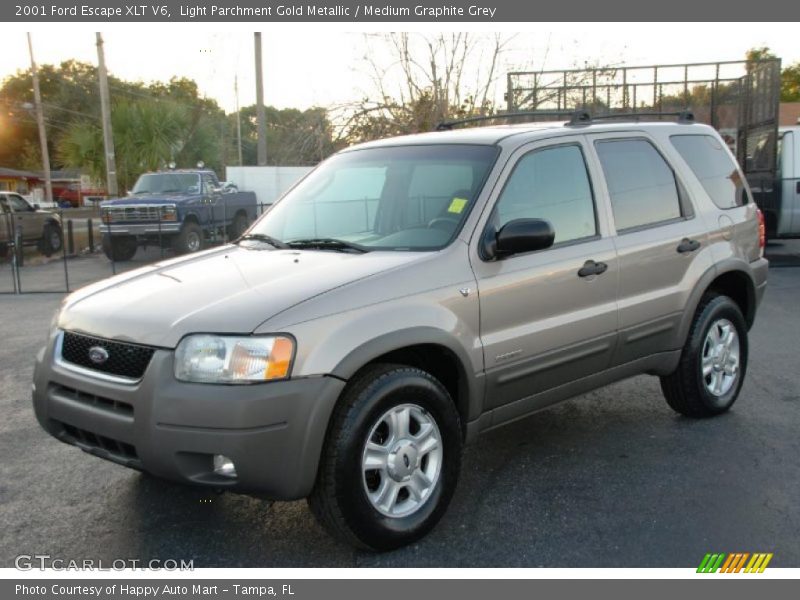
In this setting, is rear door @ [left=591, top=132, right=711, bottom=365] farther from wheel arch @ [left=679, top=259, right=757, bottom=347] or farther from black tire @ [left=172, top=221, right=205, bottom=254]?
black tire @ [left=172, top=221, right=205, bottom=254]

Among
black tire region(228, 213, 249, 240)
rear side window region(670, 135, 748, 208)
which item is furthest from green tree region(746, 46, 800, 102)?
rear side window region(670, 135, 748, 208)

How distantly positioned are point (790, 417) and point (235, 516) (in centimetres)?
375

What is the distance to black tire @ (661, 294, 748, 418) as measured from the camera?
5.24 m

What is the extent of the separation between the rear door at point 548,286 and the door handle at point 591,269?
20 millimetres

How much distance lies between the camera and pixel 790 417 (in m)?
5.47

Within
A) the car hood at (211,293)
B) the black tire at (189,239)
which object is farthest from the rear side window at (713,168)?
the black tire at (189,239)

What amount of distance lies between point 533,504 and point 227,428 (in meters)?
1.74

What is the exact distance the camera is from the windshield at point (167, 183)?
18.6 meters

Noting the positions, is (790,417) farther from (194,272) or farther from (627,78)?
(627,78)

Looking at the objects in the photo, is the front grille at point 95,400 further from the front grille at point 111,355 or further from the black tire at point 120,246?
the black tire at point 120,246

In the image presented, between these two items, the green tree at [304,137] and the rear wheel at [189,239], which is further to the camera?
the rear wheel at [189,239]

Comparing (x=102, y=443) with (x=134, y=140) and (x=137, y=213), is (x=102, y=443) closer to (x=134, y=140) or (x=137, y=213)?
(x=137, y=213)

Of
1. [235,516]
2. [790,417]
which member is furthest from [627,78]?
[235,516]

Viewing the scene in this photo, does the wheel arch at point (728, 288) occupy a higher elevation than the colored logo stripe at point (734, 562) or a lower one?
higher
